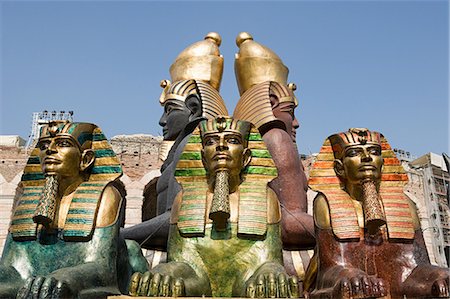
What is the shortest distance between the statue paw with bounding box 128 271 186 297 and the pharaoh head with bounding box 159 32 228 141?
3.09m

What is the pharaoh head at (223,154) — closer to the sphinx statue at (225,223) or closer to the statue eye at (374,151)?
the sphinx statue at (225,223)

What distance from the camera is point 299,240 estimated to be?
4867mm

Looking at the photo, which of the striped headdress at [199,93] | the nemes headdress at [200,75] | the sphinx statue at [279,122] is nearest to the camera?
the sphinx statue at [279,122]

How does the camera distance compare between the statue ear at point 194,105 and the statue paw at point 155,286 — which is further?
the statue ear at point 194,105

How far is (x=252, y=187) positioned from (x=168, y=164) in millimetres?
2414

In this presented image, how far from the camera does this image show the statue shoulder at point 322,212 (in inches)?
141

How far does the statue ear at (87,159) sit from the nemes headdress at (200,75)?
251 cm

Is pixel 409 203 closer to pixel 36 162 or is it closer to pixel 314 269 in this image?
pixel 314 269

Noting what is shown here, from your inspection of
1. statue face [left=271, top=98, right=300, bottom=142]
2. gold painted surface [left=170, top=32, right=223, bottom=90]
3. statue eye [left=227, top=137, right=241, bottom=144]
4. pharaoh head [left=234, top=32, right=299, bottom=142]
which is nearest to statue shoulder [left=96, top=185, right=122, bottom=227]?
statue eye [left=227, top=137, right=241, bottom=144]

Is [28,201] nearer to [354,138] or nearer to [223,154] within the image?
[223,154]

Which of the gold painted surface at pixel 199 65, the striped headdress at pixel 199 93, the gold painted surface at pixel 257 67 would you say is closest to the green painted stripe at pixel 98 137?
the striped headdress at pixel 199 93

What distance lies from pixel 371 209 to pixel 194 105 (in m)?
3.12

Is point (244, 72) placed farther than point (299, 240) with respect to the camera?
Yes

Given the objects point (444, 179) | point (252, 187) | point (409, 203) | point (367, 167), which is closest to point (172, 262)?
point (252, 187)
